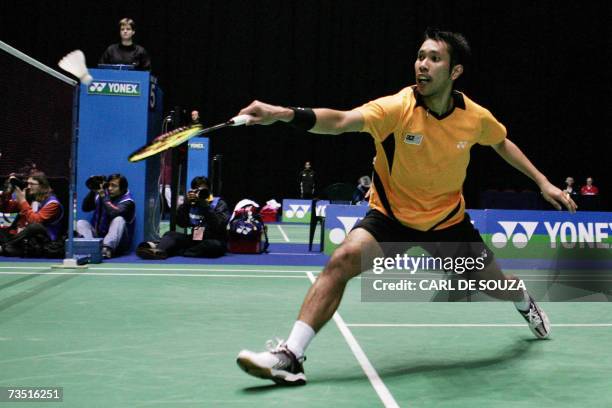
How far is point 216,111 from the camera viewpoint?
19.9m

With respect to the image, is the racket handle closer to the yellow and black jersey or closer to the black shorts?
the yellow and black jersey

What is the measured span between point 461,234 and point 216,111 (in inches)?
662

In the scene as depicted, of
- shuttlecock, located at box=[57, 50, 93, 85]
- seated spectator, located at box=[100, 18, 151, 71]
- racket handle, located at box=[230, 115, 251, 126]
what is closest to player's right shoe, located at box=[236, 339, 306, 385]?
racket handle, located at box=[230, 115, 251, 126]

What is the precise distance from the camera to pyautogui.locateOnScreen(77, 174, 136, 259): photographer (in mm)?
8508

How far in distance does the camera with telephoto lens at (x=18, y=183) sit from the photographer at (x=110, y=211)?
2.77 feet

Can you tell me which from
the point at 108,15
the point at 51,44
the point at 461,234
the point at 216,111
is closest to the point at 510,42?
the point at 216,111

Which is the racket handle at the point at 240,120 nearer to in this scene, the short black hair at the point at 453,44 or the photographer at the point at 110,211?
the short black hair at the point at 453,44

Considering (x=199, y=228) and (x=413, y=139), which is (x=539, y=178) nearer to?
(x=413, y=139)

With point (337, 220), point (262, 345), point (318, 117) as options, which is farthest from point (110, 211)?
point (318, 117)

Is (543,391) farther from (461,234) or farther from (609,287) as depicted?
(609,287)

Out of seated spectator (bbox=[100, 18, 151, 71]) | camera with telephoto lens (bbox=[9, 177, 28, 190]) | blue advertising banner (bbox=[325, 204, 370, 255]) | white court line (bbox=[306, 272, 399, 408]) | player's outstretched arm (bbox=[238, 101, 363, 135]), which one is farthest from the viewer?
seated spectator (bbox=[100, 18, 151, 71])

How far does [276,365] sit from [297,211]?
1546 cm

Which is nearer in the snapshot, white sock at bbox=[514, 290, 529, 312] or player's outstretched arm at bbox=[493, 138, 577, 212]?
player's outstretched arm at bbox=[493, 138, 577, 212]

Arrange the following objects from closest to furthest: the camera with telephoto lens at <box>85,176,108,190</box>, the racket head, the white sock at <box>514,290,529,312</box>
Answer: the racket head
the white sock at <box>514,290,529,312</box>
the camera with telephoto lens at <box>85,176,108,190</box>
